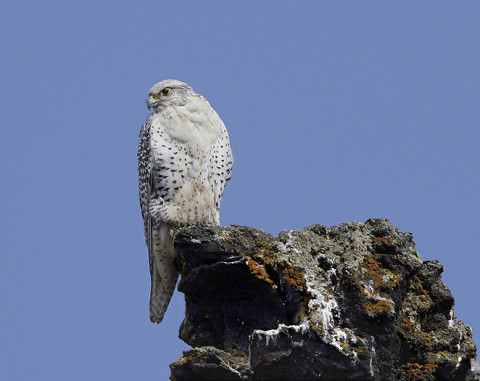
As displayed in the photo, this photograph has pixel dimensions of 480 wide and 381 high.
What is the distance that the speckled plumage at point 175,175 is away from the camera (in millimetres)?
10070

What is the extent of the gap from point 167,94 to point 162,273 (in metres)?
2.47

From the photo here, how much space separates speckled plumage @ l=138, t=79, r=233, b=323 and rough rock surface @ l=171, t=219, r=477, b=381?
2.48 meters

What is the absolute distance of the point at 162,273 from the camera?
1034cm

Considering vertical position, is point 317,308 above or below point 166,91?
below

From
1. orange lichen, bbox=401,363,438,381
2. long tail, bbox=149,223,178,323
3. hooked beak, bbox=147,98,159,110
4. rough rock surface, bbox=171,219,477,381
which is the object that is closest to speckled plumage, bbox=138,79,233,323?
long tail, bbox=149,223,178,323

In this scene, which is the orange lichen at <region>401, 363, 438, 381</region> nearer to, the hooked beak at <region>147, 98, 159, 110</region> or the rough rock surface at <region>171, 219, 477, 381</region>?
the rough rock surface at <region>171, 219, 477, 381</region>

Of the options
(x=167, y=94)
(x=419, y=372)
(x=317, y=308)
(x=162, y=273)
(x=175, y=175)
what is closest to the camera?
(x=317, y=308)

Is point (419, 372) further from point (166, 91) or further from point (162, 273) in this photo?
point (166, 91)

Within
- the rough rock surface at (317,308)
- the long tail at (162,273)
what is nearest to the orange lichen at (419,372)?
the rough rock surface at (317,308)

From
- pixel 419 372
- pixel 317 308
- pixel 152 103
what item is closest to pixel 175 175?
pixel 152 103

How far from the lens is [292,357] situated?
6258mm

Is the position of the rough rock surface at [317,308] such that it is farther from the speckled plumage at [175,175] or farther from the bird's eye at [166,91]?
the bird's eye at [166,91]

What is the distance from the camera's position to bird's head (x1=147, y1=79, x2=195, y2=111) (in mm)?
10734

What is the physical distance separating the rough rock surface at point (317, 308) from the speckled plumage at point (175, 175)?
8.15 ft
